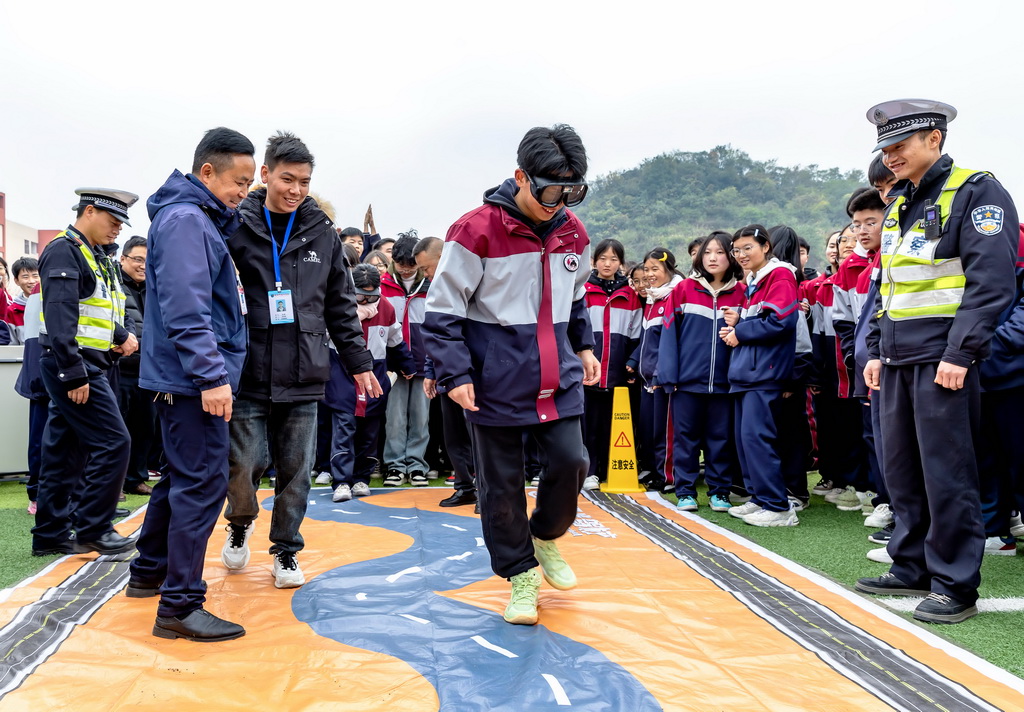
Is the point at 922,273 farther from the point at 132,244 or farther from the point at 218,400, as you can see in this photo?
the point at 132,244

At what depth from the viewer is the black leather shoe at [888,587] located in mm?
3336

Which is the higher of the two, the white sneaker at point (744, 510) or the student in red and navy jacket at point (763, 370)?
the student in red and navy jacket at point (763, 370)

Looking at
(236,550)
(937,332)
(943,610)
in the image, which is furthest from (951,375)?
(236,550)

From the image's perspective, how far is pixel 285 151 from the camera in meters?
3.21

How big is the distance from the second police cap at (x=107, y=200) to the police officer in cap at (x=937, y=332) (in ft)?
12.1

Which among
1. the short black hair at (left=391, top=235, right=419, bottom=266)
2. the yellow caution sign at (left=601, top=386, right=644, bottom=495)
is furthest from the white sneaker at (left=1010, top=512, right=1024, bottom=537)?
the short black hair at (left=391, top=235, right=419, bottom=266)

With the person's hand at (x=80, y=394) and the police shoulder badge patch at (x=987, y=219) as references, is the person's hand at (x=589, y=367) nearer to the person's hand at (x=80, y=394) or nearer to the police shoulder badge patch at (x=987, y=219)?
the police shoulder badge patch at (x=987, y=219)

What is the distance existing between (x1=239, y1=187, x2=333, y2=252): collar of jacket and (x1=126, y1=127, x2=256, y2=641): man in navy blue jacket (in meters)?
0.20

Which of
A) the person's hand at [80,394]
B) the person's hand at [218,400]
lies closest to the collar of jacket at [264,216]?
the person's hand at [218,400]

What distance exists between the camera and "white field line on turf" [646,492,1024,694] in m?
2.38

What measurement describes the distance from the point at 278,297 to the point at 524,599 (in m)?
1.60

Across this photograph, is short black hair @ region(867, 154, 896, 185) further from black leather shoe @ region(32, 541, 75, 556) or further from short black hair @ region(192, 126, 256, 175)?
black leather shoe @ region(32, 541, 75, 556)

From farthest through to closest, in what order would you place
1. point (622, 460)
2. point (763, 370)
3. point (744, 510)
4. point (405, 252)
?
1. point (405, 252)
2. point (622, 460)
3. point (744, 510)
4. point (763, 370)

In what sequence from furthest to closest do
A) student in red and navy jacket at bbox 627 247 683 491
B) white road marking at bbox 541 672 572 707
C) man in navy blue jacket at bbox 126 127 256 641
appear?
student in red and navy jacket at bbox 627 247 683 491
man in navy blue jacket at bbox 126 127 256 641
white road marking at bbox 541 672 572 707
